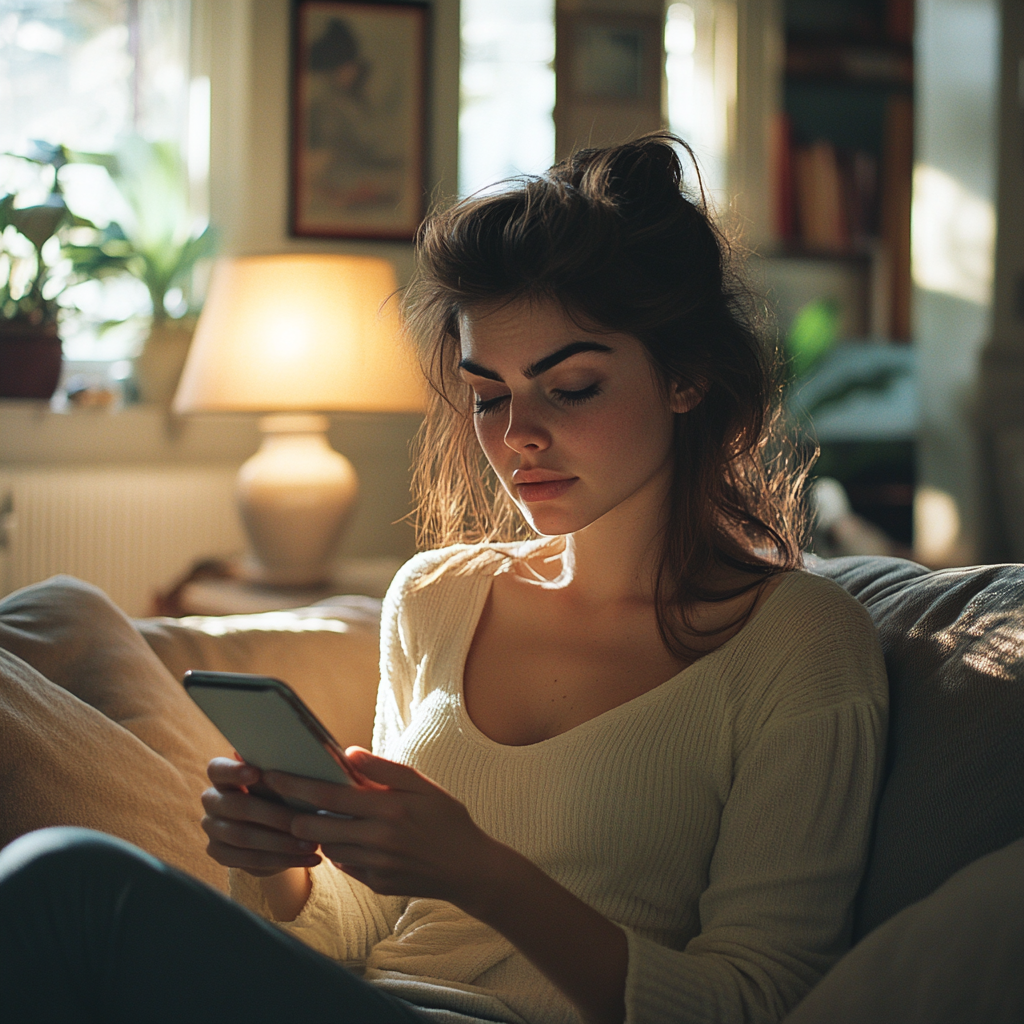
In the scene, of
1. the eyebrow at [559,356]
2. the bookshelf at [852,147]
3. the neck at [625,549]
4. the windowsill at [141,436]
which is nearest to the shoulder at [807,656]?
the neck at [625,549]

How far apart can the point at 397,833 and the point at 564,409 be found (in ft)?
1.41

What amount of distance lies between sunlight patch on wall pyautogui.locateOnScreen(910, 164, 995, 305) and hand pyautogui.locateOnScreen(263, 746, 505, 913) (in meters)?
3.49

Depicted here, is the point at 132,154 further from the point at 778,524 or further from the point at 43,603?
the point at 778,524

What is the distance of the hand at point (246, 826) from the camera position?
35.7 inches

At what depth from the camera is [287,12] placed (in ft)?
9.95

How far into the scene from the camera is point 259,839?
36.4 inches

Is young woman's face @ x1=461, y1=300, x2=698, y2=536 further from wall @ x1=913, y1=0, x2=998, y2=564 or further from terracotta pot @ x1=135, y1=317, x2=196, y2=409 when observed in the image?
wall @ x1=913, y1=0, x2=998, y2=564

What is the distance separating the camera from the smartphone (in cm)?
80

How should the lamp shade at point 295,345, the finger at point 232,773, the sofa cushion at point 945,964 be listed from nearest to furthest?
the sofa cushion at point 945,964 < the finger at point 232,773 < the lamp shade at point 295,345

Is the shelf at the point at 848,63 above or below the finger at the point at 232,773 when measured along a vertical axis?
above

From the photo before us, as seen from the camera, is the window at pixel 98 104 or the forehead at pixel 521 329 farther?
the window at pixel 98 104

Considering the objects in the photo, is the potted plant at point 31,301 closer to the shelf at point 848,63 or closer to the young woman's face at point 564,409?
the young woman's face at point 564,409

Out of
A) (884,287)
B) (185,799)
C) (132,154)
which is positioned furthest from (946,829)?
(884,287)

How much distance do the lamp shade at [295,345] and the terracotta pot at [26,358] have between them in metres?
0.61
